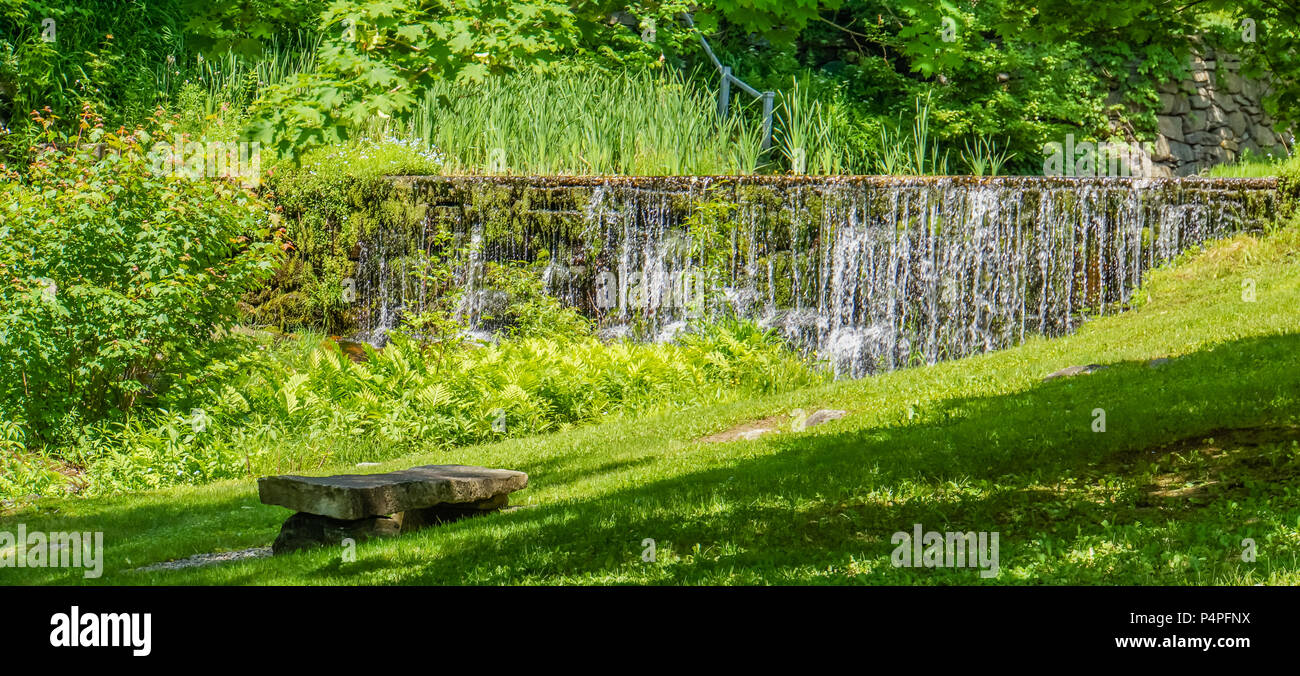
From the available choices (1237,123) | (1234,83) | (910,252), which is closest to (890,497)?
(910,252)

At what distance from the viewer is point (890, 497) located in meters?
6.57

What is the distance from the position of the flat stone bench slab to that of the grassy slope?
0.22 m

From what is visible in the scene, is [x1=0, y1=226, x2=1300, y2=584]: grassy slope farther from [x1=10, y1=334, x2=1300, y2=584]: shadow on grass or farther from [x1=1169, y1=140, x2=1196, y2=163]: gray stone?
[x1=1169, y1=140, x2=1196, y2=163]: gray stone

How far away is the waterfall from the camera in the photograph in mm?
14734

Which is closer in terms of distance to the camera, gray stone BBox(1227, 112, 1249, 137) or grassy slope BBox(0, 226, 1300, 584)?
grassy slope BBox(0, 226, 1300, 584)

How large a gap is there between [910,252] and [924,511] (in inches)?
358

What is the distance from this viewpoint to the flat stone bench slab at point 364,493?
265 inches

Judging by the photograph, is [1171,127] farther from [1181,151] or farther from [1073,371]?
[1073,371]

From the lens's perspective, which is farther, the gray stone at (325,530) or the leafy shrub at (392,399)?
the leafy shrub at (392,399)

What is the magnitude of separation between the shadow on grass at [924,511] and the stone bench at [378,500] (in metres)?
0.23

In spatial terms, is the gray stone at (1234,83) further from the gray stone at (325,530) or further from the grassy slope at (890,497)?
the gray stone at (325,530)

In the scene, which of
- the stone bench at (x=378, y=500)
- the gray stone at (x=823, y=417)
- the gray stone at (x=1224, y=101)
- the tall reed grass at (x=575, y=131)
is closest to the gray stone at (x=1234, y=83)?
the gray stone at (x=1224, y=101)

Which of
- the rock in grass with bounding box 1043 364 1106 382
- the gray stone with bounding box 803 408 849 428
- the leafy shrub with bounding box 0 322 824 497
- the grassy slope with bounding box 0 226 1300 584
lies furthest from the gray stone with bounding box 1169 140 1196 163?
the gray stone with bounding box 803 408 849 428
